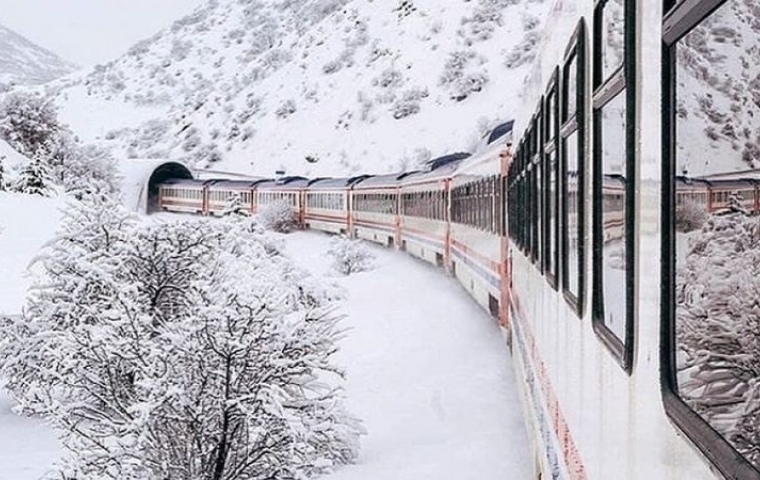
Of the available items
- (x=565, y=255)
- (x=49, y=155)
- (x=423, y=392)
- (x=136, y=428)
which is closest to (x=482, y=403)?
(x=423, y=392)

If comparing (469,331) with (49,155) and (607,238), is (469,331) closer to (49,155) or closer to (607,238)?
→ (607,238)

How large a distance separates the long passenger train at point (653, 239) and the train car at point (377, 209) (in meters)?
25.7

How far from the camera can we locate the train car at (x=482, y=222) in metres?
13.0

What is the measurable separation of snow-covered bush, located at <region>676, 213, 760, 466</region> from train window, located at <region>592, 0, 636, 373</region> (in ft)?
1.58

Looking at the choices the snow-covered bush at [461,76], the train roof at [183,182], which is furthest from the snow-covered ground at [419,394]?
the snow-covered bush at [461,76]

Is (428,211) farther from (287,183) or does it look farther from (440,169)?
(287,183)

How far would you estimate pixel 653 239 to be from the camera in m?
2.00

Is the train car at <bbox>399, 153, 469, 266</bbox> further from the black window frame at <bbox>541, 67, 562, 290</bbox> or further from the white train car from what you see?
the white train car

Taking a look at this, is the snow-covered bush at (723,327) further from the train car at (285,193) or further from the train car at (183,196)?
the train car at (183,196)

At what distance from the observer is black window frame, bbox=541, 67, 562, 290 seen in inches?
164

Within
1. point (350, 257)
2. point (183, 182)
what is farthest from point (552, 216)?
point (183, 182)

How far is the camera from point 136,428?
30.1 feet

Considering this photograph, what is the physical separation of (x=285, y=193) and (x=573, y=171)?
3906 cm

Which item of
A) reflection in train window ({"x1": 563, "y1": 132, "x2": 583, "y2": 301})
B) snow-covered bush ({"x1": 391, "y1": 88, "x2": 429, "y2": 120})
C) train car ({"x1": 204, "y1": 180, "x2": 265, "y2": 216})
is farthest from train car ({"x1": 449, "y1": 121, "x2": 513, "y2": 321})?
snow-covered bush ({"x1": 391, "y1": 88, "x2": 429, "y2": 120})
